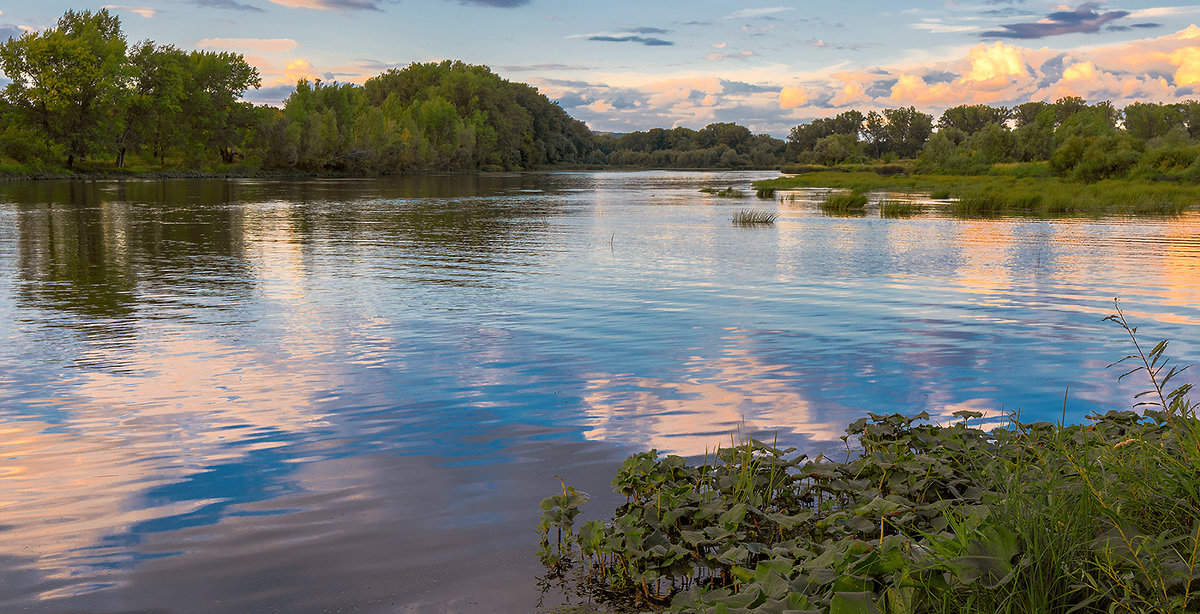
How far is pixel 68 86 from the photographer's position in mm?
99812

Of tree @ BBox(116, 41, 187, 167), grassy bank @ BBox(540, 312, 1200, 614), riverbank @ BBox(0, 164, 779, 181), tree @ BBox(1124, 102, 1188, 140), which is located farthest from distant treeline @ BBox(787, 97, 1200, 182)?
tree @ BBox(116, 41, 187, 167)

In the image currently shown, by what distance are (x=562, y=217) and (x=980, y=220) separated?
2259 centimetres

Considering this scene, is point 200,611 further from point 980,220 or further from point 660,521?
point 980,220

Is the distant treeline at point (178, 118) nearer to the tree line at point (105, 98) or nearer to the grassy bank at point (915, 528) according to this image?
the tree line at point (105, 98)

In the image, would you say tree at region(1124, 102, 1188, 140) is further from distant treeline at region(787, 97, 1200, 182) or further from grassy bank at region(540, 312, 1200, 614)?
grassy bank at region(540, 312, 1200, 614)

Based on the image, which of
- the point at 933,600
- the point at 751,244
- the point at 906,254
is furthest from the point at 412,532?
the point at 751,244

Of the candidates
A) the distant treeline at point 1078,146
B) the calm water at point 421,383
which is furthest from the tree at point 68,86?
the distant treeline at point 1078,146

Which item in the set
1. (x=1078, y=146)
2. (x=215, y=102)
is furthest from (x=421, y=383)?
(x=215, y=102)

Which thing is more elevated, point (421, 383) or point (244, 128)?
point (244, 128)

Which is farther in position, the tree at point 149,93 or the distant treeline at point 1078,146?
the tree at point 149,93

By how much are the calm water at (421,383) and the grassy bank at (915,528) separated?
0.70m

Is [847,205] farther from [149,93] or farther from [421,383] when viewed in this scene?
[149,93]

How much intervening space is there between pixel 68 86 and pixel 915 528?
116984 mm

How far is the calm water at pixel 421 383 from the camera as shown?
583cm
